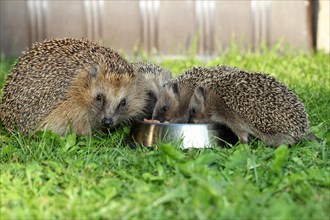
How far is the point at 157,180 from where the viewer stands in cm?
319

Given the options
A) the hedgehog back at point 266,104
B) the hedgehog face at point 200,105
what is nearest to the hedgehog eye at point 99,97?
the hedgehog face at point 200,105

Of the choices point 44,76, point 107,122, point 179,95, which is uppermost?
point 44,76

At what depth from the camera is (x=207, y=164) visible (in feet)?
11.1

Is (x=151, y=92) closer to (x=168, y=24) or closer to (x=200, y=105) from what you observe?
(x=200, y=105)

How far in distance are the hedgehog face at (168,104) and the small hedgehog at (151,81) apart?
0.68 feet

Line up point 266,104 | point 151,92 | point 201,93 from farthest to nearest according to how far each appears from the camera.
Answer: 1. point 151,92
2. point 201,93
3. point 266,104

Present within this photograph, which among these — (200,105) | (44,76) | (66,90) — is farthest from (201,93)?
(44,76)

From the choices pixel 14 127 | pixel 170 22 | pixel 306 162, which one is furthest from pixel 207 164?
pixel 170 22

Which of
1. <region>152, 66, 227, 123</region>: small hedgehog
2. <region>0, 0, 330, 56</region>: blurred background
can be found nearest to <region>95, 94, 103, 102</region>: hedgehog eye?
<region>152, 66, 227, 123</region>: small hedgehog

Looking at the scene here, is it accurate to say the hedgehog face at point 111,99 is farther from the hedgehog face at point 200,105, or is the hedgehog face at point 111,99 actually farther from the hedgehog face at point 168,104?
the hedgehog face at point 200,105

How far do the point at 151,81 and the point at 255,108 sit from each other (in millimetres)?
1184

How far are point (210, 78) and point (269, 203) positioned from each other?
1.66 m

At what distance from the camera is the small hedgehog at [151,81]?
4.91m

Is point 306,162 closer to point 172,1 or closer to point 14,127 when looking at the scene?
point 14,127
